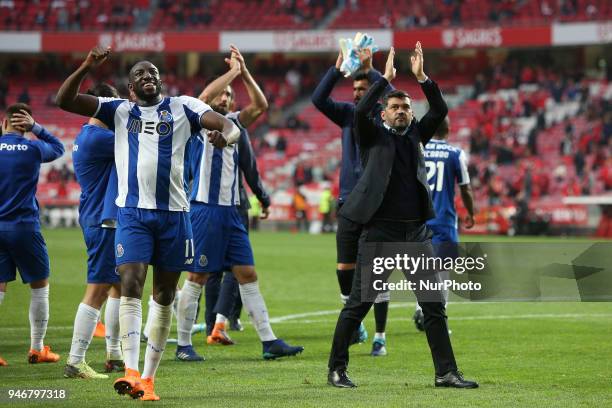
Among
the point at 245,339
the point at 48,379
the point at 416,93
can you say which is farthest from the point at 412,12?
the point at 48,379

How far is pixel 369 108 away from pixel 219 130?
53.9 inches

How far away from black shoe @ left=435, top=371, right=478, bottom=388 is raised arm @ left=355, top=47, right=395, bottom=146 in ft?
6.13

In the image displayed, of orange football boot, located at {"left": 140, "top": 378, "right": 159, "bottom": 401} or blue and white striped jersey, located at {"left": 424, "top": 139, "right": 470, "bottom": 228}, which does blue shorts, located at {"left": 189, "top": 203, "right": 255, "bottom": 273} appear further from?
blue and white striped jersey, located at {"left": 424, "top": 139, "right": 470, "bottom": 228}

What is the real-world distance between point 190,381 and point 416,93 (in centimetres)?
4041

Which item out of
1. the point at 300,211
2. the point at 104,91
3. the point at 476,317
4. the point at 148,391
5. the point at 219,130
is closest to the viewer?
the point at 219,130

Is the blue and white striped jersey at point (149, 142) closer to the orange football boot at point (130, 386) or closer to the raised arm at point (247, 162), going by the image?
the orange football boot at point (130, 386)

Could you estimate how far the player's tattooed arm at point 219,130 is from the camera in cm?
695

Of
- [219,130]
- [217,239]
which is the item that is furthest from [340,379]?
[217,239]

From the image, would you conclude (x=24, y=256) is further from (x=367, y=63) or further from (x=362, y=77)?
(x=367, y=63)

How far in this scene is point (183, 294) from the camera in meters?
10.2

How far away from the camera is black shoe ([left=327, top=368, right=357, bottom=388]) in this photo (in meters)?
8.16

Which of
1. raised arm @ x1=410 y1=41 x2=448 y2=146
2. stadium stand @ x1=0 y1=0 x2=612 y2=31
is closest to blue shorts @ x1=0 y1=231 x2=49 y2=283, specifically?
raised arm @ x1=410 y1=41 x2=448 y2=146

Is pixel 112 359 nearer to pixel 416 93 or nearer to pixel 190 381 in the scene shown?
pixel 190 381

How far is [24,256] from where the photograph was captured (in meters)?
9.87
